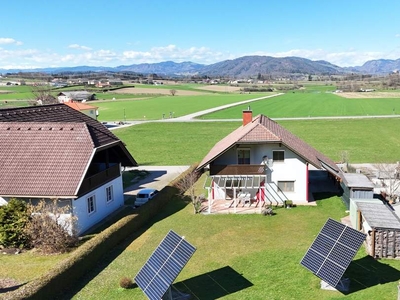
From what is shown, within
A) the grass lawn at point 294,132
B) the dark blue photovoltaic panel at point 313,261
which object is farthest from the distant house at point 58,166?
the grass lawn at point 294,132

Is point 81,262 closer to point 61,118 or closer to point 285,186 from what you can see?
point 61,118

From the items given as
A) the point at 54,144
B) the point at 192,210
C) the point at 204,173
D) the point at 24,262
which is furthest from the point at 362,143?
the point at 24,262

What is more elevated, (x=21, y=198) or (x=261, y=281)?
(x=21, y=198)

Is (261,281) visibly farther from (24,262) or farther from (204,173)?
(204,173)

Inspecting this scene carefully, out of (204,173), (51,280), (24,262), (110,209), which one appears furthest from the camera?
(204,173)

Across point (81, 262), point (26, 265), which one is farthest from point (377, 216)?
point (26, 265)

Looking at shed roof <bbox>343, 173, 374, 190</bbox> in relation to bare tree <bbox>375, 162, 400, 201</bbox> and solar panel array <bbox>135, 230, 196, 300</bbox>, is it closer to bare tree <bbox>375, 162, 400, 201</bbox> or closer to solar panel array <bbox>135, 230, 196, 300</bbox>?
bare tree <bbox>375, 162, 400, 201</bbox>

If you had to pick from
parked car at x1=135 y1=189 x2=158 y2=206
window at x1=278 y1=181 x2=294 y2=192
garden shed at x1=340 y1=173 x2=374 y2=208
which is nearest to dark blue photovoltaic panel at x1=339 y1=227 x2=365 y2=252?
garden shed at x1=340 y1=173 x2=374 y2=208
